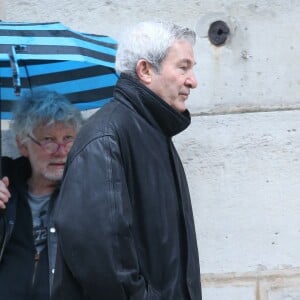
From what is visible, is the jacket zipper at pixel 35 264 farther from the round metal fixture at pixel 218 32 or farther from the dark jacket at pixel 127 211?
the round metal fixture at pixel 218 32

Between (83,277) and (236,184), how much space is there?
1.46 metres

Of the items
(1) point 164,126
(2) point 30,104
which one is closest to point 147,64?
(1) point 164,126

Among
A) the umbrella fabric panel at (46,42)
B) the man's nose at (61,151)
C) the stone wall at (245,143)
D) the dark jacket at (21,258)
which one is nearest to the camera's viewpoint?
the umbrella fabric panel at (46,42)

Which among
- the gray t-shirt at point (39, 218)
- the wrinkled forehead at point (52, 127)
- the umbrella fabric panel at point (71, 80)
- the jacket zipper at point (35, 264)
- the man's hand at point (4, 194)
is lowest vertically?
the jacket zipper at point (35, 264)

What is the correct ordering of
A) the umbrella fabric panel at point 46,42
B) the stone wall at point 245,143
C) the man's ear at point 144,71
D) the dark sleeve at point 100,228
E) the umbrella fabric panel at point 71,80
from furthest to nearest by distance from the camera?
the stone wall at point 245,143 → the umbrella fabric panel at point 71,80 → the umbrella fabric panel at point 46,42 → the man's ear at point 144,71 → the dark sleeve at point 100,228

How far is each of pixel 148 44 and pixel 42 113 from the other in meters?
0.85

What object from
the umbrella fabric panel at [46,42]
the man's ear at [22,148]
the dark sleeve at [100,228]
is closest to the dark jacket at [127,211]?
the dark sleeve at [100,228]

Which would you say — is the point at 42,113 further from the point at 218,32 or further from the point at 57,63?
the point at 218,32

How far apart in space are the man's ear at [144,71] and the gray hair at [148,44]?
1 cm

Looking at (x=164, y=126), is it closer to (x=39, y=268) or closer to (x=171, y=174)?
(x=171, y=174)

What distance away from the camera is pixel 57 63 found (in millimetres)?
3832

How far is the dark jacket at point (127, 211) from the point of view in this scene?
2.70 metres

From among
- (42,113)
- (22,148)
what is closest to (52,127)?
(42,113)

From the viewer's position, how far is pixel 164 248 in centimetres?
285
